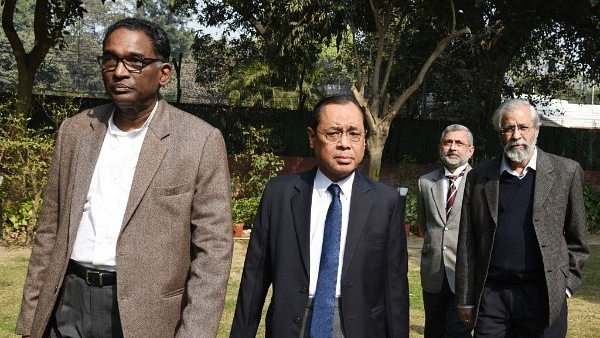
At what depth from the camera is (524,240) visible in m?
4.25

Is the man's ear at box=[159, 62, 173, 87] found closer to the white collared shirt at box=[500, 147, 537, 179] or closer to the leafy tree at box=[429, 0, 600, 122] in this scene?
the white collared shirt at box=[500, 147, 537, 179]

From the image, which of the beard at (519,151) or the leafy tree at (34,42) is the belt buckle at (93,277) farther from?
the leafy tree at (34,42)

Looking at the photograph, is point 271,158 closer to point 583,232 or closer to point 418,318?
point 418,318

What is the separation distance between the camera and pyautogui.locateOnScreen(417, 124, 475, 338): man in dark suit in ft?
18.0

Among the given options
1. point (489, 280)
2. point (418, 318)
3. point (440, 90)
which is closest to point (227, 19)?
point (440, 90)

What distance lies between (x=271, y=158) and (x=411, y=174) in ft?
11.0

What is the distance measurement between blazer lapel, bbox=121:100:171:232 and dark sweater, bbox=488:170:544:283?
2054 millimetres

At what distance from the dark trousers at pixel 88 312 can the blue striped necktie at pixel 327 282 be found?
29.5 inches

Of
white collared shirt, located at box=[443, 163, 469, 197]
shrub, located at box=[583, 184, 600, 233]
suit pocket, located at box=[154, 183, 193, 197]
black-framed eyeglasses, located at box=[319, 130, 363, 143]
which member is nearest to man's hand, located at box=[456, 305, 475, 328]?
white collared shirt, located at box=[443, 163, 469, 197]

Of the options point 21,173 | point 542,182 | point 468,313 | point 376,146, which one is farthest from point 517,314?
point 376,146

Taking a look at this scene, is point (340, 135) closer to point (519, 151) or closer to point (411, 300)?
point (519, 151)

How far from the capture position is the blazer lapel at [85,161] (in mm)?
2971

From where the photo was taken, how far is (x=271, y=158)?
14.7m

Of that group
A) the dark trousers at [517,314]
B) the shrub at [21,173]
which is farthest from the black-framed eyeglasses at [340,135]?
the shrub at [21,173]
